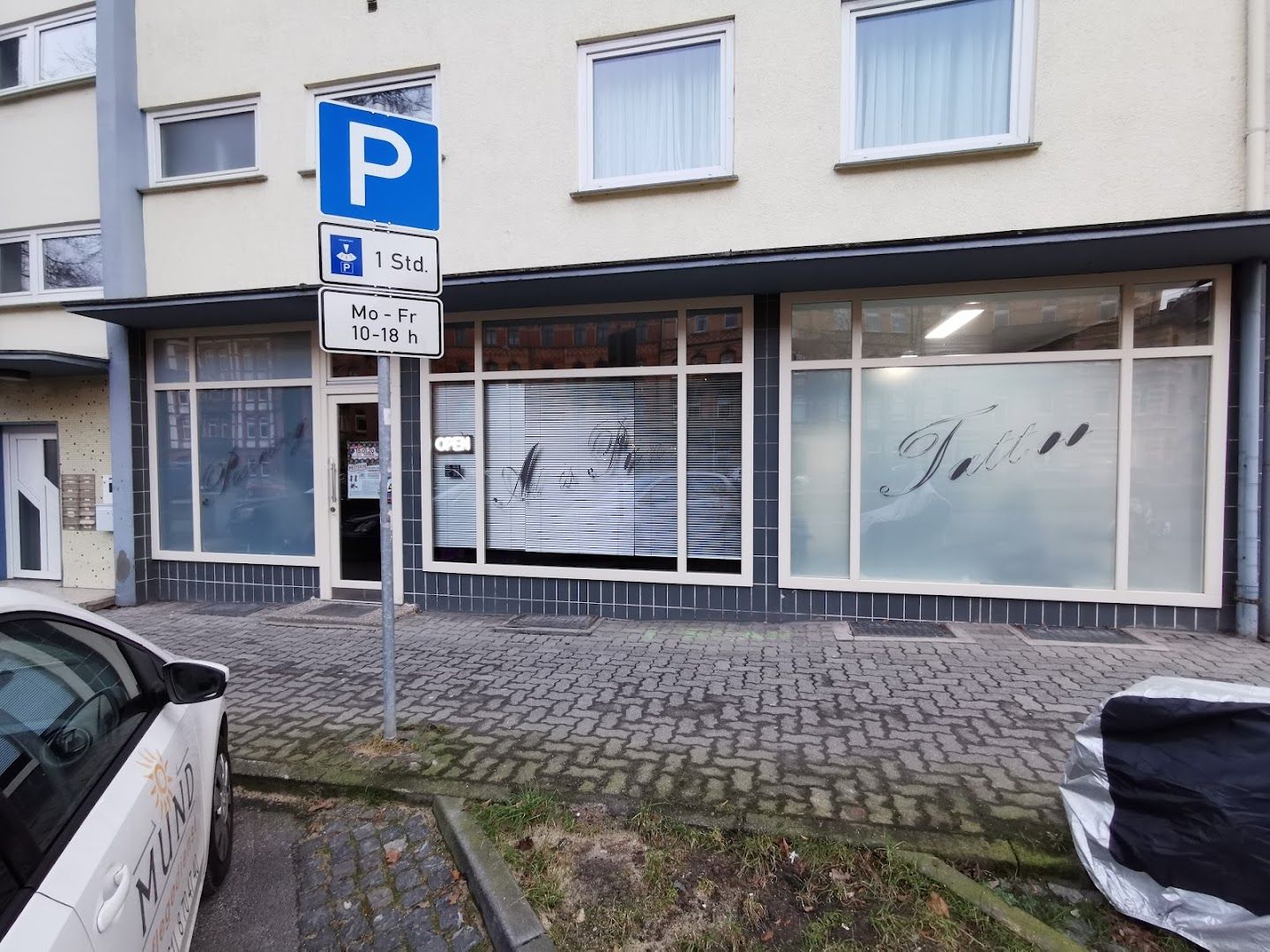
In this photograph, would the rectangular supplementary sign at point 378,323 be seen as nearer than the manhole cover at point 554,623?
Yes

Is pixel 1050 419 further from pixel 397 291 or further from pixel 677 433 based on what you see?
pixel 397 291

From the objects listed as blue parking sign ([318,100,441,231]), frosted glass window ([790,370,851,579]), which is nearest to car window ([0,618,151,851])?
blue parking sign ([318,100,441,231])

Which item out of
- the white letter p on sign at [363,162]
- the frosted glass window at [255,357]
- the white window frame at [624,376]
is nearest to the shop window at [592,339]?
the white window frame at [624,376]

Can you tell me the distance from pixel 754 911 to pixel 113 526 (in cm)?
823

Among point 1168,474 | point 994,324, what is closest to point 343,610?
point 994,324

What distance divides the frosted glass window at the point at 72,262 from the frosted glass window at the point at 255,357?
1.66 m

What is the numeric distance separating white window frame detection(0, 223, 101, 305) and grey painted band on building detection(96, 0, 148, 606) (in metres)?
0.60

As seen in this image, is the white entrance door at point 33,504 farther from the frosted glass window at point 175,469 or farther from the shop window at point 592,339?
the shop window at point 592,339

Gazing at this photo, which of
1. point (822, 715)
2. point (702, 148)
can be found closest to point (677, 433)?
point (702, 148)

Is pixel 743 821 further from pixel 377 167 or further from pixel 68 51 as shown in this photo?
pixel 68 51

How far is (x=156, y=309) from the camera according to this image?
6.59 metres

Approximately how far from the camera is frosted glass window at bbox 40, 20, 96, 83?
7641 millimetres

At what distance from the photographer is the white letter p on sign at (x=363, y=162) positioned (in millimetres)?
3270

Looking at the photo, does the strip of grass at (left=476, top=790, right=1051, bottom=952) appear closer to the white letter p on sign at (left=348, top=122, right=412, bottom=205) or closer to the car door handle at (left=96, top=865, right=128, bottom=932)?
the car door handle at (left=96, top=865, right=128, bottom=932)
